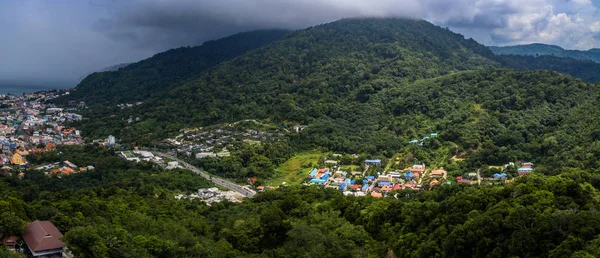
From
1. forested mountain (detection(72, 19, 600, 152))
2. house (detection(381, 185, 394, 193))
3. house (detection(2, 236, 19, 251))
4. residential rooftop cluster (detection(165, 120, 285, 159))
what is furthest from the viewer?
forested mountain (detection(72, 19, 600, 152))

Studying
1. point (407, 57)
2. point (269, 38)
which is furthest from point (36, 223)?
point (269, 38)

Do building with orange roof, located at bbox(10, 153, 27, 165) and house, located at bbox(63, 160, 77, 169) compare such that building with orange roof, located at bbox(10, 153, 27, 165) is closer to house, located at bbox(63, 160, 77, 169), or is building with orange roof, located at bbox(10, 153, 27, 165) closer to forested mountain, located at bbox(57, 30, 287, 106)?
house, located at bbox(63, 160, 77, 169)

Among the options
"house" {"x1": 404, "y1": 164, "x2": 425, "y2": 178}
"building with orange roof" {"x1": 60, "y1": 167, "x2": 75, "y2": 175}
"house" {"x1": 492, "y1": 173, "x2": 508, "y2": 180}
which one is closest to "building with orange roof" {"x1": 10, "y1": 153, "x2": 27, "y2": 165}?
"building with orange roof" {"x1": 60, "y1": 167, "x2": 75, "y2": 175}

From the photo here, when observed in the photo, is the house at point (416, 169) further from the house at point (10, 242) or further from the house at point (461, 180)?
the house at point (10, 242)

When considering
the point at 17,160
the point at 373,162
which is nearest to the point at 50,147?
the point at 17,160

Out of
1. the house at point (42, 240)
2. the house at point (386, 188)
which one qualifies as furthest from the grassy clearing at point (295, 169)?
the house at point (42, 240)

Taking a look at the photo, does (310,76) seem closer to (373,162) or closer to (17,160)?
(373,162)
